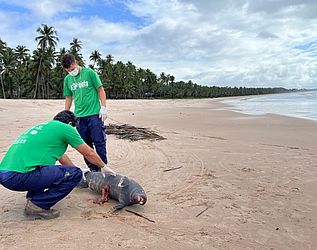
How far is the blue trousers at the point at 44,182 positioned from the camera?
331 centimetres

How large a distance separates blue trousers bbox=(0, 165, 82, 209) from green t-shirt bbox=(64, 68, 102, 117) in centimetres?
131

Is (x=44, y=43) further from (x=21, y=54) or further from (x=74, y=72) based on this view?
Result: (x=74, y=72)

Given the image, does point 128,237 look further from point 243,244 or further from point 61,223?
point 243,244

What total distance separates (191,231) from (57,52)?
52600 millimetres

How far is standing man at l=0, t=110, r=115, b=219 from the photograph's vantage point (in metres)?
3.31

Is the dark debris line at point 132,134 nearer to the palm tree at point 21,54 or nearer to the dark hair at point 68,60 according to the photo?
the dark hair at point 68,60

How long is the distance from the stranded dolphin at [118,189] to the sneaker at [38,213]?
636 millimetres

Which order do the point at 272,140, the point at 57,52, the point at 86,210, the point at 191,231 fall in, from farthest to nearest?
1. the point at 57,52
2. the point at 272,140
3. the point at 86,210
4. the point at 191,231

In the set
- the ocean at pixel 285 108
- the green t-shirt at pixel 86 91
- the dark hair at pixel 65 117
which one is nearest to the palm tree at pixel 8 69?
the ocean at pixel 285 108

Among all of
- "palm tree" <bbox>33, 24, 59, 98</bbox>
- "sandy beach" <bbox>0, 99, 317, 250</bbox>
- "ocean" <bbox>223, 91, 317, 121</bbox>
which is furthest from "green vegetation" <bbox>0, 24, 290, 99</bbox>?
"sandy beach" <bbox>0, 99, 317, 250</bbox>

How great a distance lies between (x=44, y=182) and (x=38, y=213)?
399 millimetres

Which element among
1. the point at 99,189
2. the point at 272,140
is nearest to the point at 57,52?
the point at 272,140

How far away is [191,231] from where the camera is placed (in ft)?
10.9

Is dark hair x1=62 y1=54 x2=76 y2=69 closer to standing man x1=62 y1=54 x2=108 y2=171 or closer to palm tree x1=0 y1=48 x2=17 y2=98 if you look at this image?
standing man x1=62 y1=54 x2=108 y2=171
